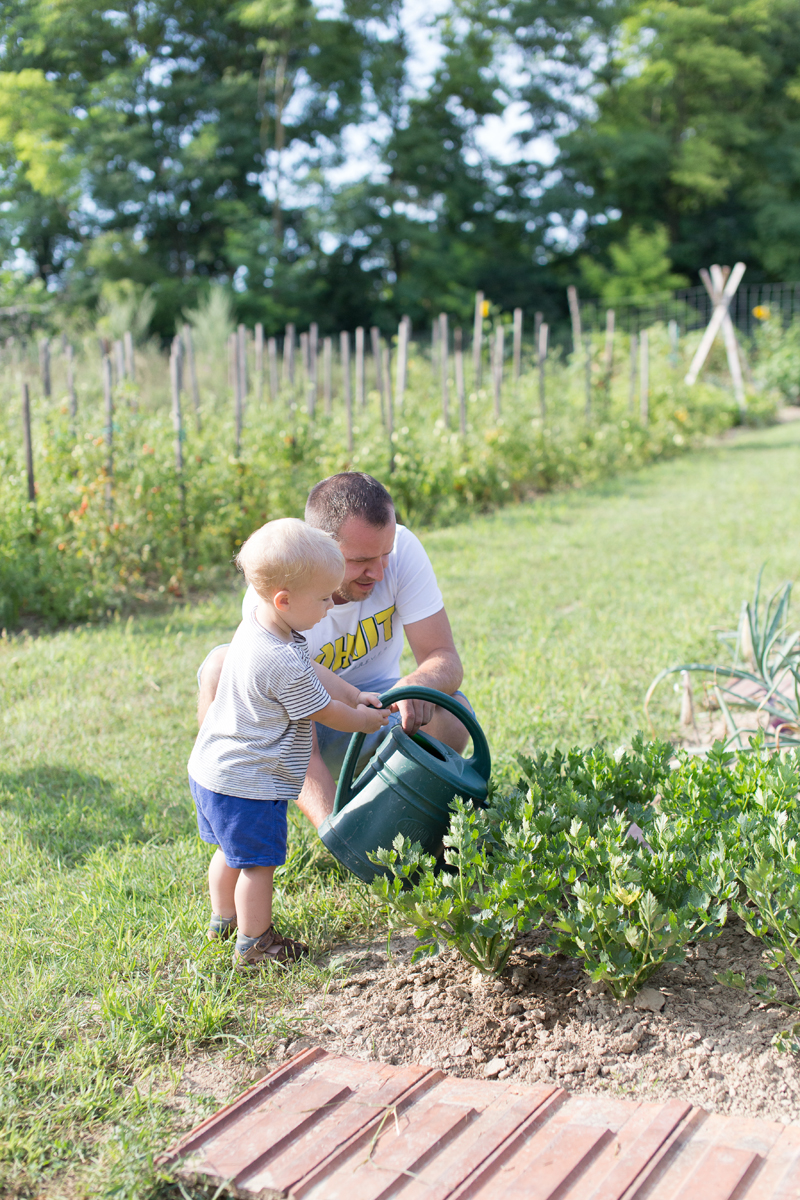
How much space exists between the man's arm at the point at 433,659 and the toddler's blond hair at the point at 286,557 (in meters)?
0.50

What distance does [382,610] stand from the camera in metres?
2.59

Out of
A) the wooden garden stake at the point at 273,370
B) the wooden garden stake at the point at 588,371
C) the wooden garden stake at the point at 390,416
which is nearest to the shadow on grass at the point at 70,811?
the wooden garden stake at the point at 390,416

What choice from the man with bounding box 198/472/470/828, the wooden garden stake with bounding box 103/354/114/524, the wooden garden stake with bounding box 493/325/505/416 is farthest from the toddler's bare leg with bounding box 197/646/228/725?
the wooden garden stake with bounding box 493/325/505/416

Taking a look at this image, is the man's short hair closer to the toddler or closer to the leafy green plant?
the toddler

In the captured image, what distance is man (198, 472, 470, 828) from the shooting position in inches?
89.0

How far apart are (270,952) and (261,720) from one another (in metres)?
0.55

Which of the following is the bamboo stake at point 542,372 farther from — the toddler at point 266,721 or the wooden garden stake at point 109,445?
the toddler at point 266,721

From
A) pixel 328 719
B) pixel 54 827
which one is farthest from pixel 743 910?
pixel 54 827

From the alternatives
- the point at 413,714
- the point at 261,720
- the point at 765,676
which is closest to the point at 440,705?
the point at 413,714

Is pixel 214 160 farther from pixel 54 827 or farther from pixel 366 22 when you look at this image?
pixel 54 827

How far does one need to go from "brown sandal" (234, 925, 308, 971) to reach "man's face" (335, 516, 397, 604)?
85cm

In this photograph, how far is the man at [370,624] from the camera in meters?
2.26

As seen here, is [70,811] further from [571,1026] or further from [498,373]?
[498,373]

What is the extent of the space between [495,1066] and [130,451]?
4.48 metres
